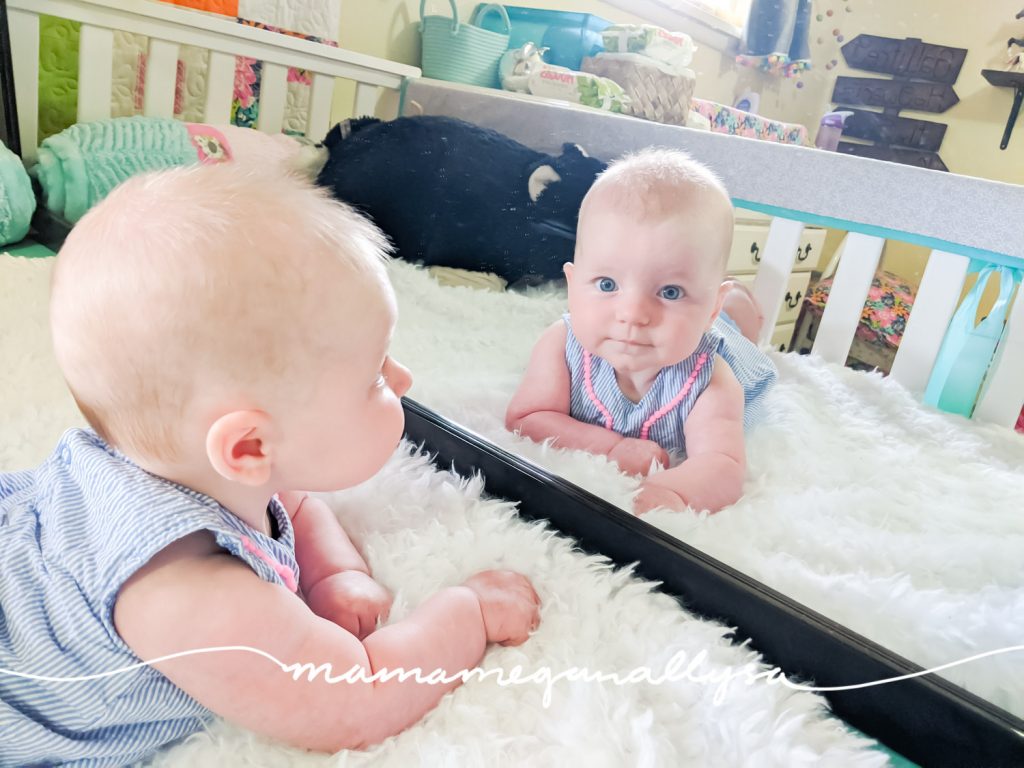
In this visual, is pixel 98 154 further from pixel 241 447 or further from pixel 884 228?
pixel 884 228

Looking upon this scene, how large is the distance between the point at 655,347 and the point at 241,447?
1.39 ft

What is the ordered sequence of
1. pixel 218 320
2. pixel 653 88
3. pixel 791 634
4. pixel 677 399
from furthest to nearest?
pixel 677 399 < pixel 653 88 < pixel 791 634 < pixel 218 320

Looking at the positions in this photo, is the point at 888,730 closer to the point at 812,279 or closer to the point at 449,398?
the point at 812,279

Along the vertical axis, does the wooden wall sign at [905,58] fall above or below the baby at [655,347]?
above

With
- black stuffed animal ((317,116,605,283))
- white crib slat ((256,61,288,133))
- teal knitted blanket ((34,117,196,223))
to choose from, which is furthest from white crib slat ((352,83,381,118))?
teal knitted blanket ((34,117,196,223))

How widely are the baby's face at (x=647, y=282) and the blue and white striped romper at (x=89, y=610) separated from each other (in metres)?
0.39

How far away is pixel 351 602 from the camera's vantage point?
0.56 meters

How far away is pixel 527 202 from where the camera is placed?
803mm

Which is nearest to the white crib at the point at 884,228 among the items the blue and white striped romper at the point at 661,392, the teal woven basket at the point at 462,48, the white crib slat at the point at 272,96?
the blue and white striped romper at the point at 661,392

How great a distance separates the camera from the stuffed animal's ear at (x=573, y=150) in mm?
725

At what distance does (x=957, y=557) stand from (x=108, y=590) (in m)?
0.56

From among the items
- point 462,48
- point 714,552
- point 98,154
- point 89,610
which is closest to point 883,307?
point 714,552

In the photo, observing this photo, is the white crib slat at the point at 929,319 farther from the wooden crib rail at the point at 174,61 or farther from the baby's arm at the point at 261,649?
the wooden crib rail at the point at 174,61

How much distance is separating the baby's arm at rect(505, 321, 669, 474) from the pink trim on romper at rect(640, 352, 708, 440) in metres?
0.02
